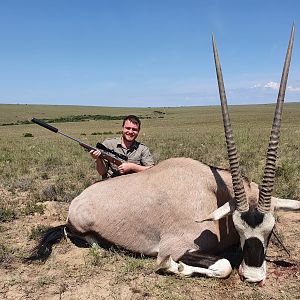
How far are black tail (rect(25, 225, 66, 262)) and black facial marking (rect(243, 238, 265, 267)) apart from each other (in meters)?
2.74

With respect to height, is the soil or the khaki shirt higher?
the khaki shirt

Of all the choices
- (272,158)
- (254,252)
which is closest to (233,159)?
(272,158)

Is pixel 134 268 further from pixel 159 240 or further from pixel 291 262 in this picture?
pixel 291 262

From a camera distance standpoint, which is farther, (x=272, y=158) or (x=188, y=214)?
(x=188, y=214)

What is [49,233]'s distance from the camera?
6051 millimetres

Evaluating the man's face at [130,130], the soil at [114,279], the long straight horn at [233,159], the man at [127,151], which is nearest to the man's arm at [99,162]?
the man at [127,151]

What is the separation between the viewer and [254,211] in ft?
14.2

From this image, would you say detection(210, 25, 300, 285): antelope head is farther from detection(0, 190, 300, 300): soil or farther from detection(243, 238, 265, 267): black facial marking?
detection(0, 190, 300, 300): soil

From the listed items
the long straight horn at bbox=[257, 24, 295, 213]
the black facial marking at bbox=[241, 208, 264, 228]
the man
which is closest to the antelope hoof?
the black facial marking at bbox=[241, 208, 264, 228]

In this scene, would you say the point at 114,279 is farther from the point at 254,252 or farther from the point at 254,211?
the point at 254,211

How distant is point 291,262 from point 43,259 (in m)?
3.23

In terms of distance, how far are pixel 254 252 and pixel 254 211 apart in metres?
0.43

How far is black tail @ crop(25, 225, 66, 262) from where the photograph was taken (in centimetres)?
549

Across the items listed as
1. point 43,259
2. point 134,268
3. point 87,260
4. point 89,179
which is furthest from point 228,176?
point 89,179
